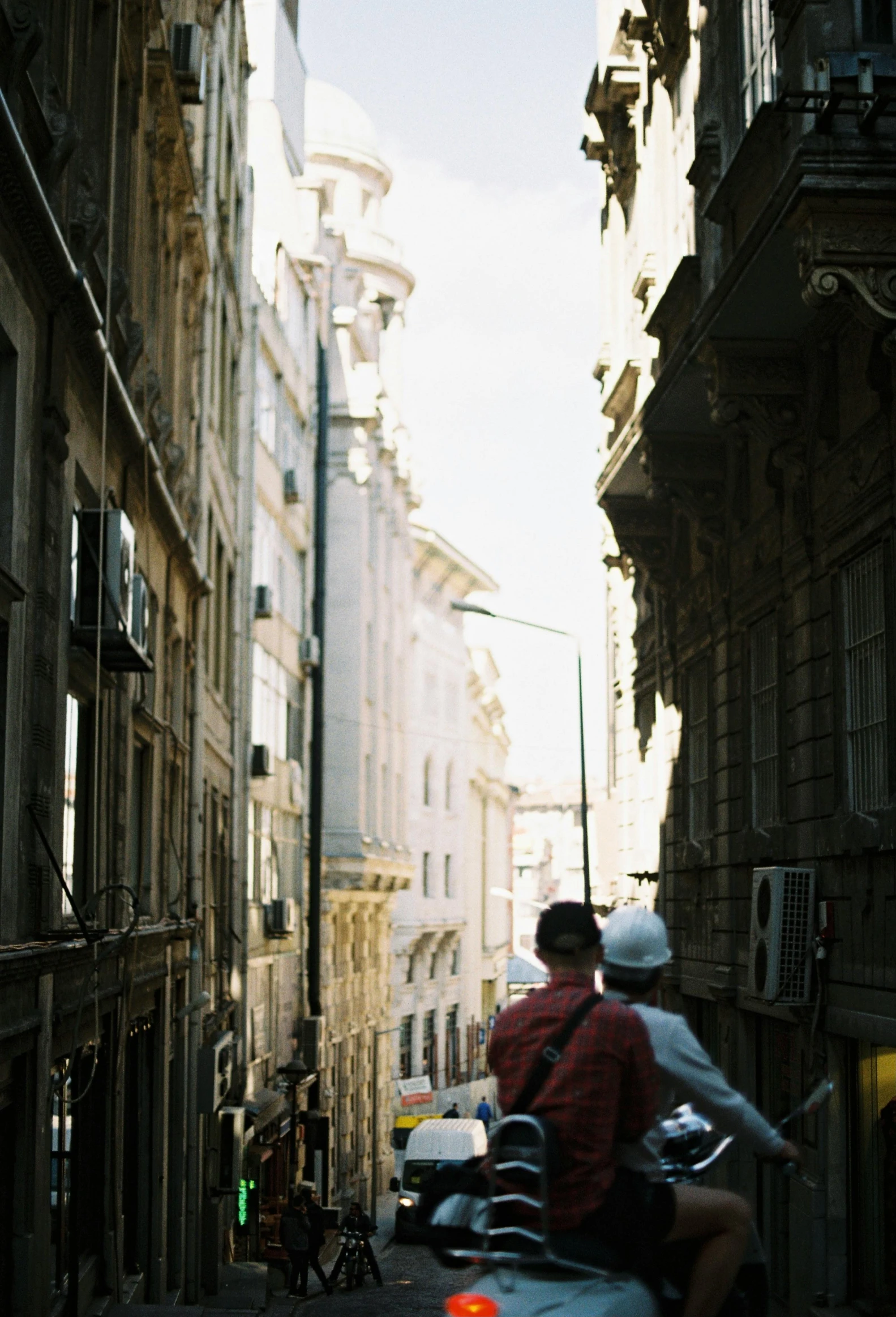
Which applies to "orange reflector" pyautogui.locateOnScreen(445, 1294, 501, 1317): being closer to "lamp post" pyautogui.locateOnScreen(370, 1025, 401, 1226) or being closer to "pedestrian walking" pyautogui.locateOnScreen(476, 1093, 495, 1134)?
"lamp post" pyautogui.locateOnScreen(370, 1025, 401, 1226)

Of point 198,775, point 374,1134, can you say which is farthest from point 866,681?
point 374,1134

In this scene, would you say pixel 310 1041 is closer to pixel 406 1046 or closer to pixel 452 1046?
pixel 406 1046

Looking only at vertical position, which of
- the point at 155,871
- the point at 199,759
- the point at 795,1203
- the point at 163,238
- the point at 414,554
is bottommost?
the point at 795,1203

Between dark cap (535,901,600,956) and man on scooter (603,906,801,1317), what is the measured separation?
0.16 m

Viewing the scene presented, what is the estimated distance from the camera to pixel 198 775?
2370 cm

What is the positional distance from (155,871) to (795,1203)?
8.47 meters

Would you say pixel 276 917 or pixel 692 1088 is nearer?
pixel 692 1088

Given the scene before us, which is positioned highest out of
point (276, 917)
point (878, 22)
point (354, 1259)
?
point (878, 22)

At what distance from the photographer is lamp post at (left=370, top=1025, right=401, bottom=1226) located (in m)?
47.7

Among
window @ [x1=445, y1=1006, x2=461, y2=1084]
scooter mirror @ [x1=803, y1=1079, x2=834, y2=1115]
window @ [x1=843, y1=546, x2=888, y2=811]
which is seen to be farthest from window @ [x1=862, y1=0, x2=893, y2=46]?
window @ [x1=445, y1=1006, x2=461, y2=1084]

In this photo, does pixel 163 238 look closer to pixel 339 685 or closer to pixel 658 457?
pixel 658 457

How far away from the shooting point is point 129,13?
1755cm

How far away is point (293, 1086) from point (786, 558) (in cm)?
2144

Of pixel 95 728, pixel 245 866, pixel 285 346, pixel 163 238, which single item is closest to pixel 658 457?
pixel 163 238
